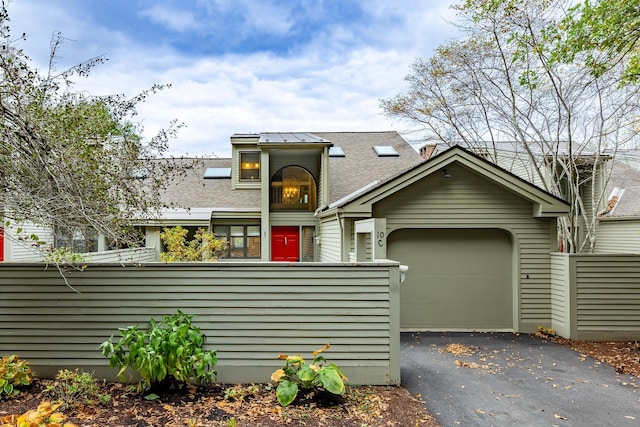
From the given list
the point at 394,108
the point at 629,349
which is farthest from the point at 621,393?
the point at 394,108

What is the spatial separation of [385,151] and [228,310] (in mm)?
11067

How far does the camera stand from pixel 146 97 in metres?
4.91

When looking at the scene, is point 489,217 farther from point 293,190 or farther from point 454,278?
point 293,190

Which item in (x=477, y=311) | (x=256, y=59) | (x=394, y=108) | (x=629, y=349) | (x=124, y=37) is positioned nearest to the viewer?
(x=629, y=349)

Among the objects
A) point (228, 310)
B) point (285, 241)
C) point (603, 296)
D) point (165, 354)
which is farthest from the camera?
point (285, 241)

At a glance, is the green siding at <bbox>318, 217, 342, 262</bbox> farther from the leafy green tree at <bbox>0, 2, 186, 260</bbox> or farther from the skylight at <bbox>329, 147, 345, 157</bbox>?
the leafy green tree at <bbox>0, 2, 186, 260</bbox>

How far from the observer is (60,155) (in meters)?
4.07

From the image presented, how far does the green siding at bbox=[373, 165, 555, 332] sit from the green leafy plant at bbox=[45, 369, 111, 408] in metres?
5.33

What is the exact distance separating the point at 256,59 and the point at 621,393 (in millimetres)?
14880

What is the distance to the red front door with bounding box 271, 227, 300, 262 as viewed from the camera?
12641 millimetres

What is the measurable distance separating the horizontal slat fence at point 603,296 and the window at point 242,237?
374 inches

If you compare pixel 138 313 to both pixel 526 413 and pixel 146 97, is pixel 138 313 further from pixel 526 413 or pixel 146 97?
pixel 526 413

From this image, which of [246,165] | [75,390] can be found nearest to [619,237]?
[246,165]

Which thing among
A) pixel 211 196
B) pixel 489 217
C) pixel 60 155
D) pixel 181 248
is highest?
pixel 211 196
